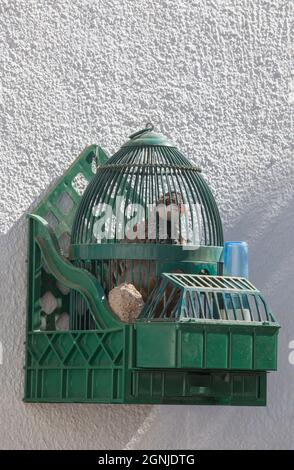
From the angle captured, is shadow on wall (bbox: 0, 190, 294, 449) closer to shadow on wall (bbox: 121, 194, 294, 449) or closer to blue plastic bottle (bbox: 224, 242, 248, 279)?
shadow on wall (bbox: 121, 194, 294, 449)

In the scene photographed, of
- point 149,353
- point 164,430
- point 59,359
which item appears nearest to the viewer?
point 149,353

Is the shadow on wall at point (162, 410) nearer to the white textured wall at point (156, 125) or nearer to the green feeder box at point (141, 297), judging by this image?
the white textured wall at point (156, 125)

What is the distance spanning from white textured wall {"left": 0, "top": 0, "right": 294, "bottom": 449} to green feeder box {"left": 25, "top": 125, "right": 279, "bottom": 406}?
0.17m

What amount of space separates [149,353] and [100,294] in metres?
0.49

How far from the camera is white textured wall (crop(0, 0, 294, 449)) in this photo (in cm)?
833

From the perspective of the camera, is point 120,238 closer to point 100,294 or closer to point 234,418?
point 100,294

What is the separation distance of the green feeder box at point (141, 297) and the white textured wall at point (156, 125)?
17 centimetres

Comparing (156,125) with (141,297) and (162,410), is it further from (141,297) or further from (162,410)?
(162,410)

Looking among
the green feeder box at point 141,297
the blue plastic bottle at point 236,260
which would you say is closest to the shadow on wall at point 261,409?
the blue plastic bottle at point 236,260

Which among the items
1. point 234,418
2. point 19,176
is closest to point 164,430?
point 234,418

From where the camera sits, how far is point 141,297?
7820 millimetres

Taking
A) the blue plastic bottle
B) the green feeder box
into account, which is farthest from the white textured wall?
the blue plastic bottle

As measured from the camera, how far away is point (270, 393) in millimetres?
8875

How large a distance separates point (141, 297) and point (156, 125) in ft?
4.34
